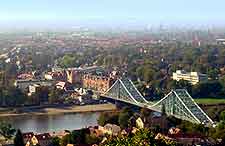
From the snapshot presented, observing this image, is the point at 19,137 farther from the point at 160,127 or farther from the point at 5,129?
the point at 160,127

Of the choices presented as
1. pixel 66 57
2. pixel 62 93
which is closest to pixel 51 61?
pixel 66 57

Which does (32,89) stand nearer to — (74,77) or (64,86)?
(64,86)

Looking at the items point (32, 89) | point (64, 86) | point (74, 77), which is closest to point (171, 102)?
point (32, 89)

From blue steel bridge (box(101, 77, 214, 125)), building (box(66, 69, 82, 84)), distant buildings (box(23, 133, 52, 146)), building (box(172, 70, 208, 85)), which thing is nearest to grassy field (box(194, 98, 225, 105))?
blue steel bridge (box(101, 77, 214, 125))

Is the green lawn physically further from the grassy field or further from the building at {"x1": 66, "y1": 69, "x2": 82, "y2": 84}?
Result: the building at {"x1": 66, "y1": 69, "x2": 82, "y2": 84}

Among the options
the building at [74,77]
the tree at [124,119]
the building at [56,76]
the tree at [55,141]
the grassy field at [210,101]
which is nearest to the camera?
the tree at [55,141]

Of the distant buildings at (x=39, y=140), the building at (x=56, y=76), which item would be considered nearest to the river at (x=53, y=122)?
the distant buildings at (x=39, y=140)

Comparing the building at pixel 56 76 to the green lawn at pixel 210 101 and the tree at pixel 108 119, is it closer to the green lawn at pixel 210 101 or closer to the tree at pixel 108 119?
the green lawn at pixel 210 101
